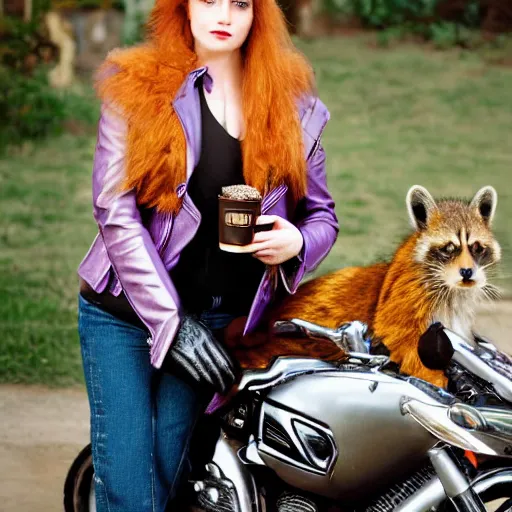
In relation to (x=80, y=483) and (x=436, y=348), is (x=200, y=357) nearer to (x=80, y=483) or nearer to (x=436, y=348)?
(x=436, y=348)

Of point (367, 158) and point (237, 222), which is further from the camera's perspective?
point (367, 158)

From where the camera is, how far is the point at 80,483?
10.3 ft

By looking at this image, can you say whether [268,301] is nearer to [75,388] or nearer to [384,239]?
[75,388]

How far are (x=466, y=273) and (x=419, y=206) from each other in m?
0.23

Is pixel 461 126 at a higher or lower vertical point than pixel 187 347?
lower

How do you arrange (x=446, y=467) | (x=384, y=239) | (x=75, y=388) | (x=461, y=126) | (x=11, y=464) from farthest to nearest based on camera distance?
(x=461, y=126)
(x=384, y=239)
(x=75, y=388)
(x=11, y=464)
(x=446, y=467)

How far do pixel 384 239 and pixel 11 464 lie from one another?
300 centimetres

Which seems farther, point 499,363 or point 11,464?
point 11,464

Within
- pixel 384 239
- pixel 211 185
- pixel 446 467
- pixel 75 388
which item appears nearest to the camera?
pixel 446 467

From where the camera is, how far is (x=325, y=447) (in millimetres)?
2525

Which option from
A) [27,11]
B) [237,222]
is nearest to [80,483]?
[237,222]

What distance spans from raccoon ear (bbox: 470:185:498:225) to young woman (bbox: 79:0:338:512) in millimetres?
375

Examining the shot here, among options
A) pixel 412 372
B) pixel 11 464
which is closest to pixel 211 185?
pixel 412 372

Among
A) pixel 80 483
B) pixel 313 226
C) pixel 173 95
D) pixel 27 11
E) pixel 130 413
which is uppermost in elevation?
pixel 173 95
